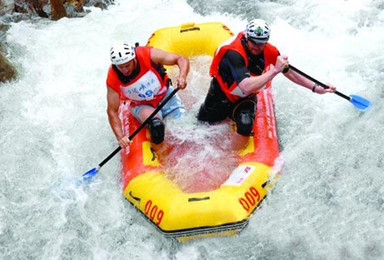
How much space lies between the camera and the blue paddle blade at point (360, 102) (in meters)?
5.59

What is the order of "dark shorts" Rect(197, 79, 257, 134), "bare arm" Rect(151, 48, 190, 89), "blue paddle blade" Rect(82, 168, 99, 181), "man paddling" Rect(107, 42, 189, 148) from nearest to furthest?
"man paddling" Rect(107, 42, 189, 148) < "bare arm" Rect(151, 48, 190, 89) < "dark shorts" Rect(197, 79, 257, 134) < "blue paddle blade" Rect(82, 168, 99, 181)

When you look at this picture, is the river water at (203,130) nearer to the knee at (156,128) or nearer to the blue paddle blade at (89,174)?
the blue paddle blade at (89,174)

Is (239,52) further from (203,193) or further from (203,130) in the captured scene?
(203,193)

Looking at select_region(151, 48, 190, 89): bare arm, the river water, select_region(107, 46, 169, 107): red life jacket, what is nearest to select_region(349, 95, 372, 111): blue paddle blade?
the river water

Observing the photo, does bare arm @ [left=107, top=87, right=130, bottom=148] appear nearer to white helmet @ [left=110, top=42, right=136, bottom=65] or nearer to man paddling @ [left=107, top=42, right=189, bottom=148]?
man paddling @ [left=107, top=42, right=189, bottom=148]

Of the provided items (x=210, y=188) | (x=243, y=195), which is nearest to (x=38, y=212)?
(x=210, y=188)

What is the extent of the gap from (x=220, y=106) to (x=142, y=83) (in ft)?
2.87

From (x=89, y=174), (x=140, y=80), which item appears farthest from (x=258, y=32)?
(x=89, y=174)

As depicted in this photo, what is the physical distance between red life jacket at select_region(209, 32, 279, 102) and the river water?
0.79 meters

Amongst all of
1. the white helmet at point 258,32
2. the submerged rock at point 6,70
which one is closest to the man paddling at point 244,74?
the white helmet at point 258,32

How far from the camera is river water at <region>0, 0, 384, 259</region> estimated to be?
4.59m

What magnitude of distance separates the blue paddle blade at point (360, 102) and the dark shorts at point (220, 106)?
4.19ft

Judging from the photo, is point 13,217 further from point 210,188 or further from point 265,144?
point 265,144

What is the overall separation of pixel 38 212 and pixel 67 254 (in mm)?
693
